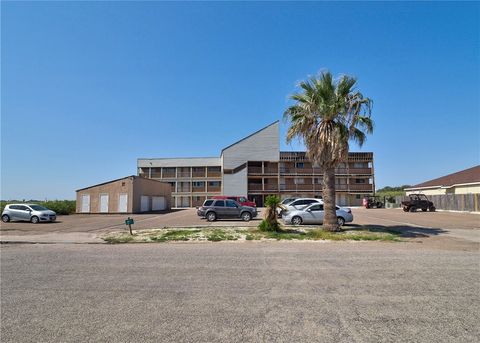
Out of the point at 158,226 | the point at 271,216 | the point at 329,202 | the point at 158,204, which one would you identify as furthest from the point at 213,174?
the point at 329,202

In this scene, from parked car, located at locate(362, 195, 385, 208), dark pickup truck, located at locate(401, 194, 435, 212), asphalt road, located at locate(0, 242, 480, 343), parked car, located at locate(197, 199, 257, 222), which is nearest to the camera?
asphalt road, located at locate(0, 242, 480, 343)

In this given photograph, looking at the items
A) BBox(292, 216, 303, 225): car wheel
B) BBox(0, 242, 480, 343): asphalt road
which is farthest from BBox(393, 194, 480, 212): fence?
BBox(0, 242, 480, 343): asphalt road

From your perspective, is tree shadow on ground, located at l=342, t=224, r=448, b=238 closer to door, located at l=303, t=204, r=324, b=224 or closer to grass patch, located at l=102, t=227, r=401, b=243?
grass patch, located at l=102, t=227, r=401, b=243

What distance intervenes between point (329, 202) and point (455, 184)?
29387mm

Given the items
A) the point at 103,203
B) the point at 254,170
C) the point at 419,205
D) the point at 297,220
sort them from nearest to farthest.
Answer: the point at 297,220
the point at 103,203
the point at 419,205
the point at 254,170

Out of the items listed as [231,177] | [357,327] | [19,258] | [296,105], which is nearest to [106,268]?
[19,258]

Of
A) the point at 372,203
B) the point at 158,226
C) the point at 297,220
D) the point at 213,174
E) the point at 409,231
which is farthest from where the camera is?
the point at 213,174

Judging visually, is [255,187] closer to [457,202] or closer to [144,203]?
[144,203]

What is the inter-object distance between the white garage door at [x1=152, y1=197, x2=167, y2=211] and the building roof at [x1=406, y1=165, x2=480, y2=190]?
125ft

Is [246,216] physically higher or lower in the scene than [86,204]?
lower

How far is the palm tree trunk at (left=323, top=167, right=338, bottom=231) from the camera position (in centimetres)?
1566

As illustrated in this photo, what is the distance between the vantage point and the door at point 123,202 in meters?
35.2

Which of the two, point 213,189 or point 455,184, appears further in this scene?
point 213,189

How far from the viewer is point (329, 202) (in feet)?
51.8
